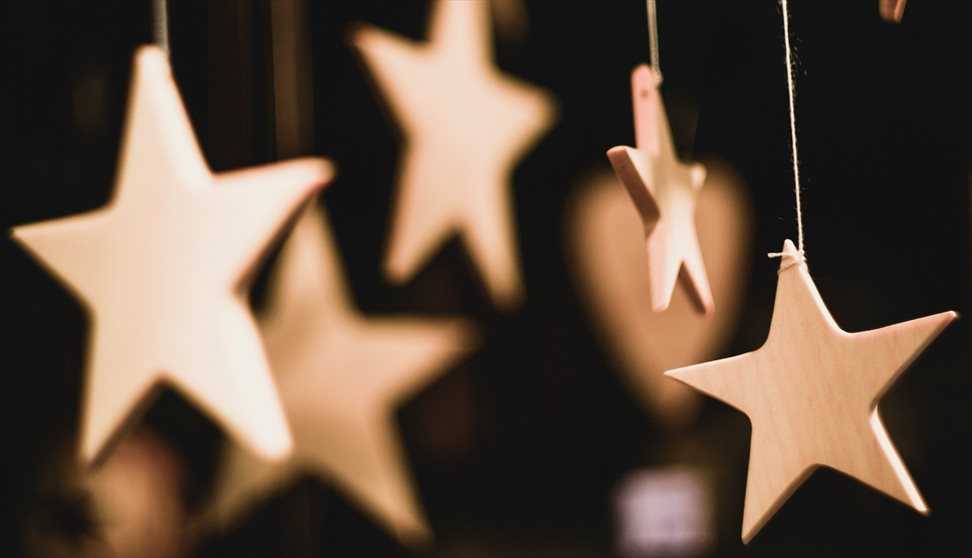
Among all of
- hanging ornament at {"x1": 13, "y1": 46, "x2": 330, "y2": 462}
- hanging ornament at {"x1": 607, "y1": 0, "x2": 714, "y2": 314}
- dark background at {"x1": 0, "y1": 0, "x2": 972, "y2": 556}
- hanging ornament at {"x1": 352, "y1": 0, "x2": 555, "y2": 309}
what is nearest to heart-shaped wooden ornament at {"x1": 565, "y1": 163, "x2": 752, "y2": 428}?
dark background at {"x1": 0, "y1": 0, "x2": 972, "y2": 556}

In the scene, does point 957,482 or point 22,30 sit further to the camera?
point 22,30

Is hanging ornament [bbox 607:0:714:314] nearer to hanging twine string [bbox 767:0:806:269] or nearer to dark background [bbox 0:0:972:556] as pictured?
hanging twine string [bbox 767:0:806:269]

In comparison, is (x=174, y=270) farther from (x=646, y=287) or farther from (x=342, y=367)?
(x=646, y=287)

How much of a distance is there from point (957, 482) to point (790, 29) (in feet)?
2.06

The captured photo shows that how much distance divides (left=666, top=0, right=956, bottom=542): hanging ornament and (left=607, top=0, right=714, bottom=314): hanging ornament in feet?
0.20

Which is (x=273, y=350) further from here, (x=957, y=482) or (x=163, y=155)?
(x=957, y=482)

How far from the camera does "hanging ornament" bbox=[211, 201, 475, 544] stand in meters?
0.97

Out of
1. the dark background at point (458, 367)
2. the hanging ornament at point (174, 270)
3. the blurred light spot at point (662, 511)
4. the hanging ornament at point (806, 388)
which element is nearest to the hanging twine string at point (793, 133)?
the hanging ornament at point (806, 388)

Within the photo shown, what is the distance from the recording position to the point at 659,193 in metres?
0.54

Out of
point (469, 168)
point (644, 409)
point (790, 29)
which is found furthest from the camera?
point (644, 409)

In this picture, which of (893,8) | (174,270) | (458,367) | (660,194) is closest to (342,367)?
(458,367)

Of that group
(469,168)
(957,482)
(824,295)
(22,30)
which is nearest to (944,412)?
(957,482)

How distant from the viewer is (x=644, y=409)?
1.12 m

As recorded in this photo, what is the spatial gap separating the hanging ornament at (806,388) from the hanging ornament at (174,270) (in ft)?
0.85
